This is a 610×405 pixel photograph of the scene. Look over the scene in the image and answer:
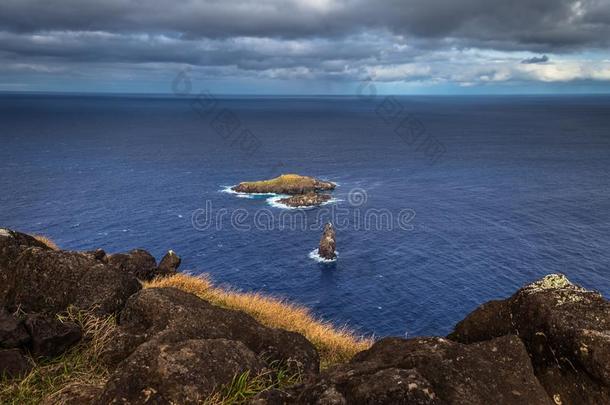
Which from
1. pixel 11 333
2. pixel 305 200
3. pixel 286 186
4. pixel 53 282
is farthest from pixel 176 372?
pixel 286 186

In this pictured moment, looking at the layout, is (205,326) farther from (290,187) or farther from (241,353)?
(290,187)

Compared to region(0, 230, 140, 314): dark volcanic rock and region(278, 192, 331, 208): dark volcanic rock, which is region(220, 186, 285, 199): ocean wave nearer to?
region(278, 192, 331, 208): dark volcanic rock

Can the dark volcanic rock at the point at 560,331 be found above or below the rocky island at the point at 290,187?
above

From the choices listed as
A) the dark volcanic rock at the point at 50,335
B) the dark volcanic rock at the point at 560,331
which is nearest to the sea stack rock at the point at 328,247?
the dark volcanic rock at the point at 560,331

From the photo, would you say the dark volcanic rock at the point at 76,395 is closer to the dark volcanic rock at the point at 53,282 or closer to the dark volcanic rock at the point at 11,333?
the dark volcanic rock at the point at 11,333

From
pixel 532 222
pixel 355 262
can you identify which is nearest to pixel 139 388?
pixel 355 262

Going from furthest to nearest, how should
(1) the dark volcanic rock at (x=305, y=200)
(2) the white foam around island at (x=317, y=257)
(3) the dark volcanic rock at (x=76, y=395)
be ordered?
(1) the dark volcanic rock at (x=305, y=200) < (2) the white foam around island at (x=317, y=257) < (3) the dark volcanic rock at (x=76, y=395)

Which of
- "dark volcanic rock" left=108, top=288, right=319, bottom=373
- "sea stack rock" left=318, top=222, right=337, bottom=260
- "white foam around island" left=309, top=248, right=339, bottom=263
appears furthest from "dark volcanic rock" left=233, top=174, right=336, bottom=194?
"dark volcanic rock" left=108, top=288, right=319, bottom=373
